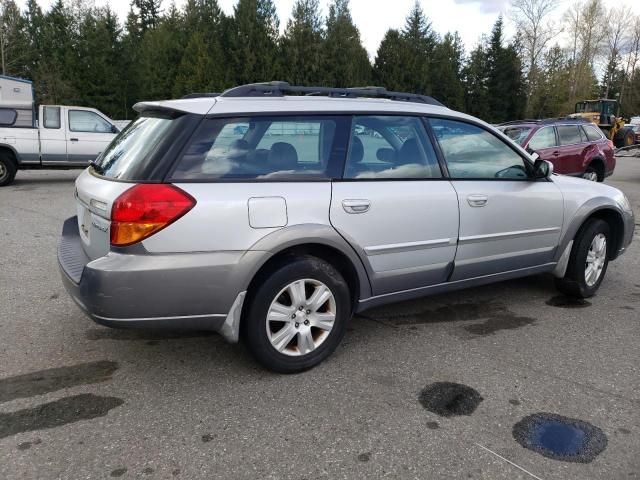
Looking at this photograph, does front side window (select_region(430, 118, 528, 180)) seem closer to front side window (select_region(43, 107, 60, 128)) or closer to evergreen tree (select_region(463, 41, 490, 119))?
front side window (select_region(43, 107, 60, 128))

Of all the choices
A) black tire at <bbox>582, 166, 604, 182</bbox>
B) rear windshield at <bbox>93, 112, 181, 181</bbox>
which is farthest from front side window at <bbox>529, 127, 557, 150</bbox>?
rear windshield at <bbox>93, 112, 181, 181</bbox>

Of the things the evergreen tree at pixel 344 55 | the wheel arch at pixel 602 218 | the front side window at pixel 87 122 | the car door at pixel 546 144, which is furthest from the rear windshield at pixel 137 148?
the evergreen tree at pixel 344 55

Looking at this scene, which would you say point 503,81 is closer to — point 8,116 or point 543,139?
point 543,139

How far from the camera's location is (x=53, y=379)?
3.21 m

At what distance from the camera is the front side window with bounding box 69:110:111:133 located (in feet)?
40.9

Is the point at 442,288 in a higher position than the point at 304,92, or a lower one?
lower

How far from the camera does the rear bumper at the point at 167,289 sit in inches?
111

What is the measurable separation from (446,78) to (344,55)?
14483mm

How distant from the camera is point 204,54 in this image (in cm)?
4309

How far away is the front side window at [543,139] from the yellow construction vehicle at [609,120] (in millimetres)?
23045

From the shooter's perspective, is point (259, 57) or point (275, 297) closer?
point (275, 297)

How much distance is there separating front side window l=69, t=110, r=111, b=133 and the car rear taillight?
1088 cm

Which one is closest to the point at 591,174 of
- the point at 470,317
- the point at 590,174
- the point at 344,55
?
the point at 590,174

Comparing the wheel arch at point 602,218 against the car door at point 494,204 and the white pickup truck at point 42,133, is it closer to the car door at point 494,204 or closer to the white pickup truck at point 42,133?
the car door at point 494,204
